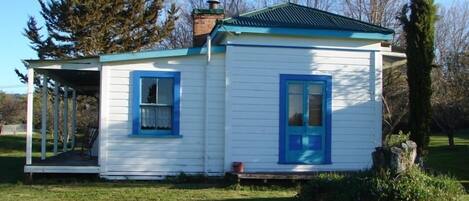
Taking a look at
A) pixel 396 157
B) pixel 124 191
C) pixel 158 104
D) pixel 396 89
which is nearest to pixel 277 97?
pixel 158 104

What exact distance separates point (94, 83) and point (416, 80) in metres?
10.7

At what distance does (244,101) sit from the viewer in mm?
15109

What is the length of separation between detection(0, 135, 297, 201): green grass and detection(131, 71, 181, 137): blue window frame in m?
1.31

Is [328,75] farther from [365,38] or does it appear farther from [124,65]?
[124,65]

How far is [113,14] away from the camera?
33219 mm

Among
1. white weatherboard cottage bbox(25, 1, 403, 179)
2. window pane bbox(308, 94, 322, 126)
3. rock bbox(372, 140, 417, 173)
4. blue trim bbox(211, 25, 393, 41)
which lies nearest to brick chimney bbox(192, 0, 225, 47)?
blue trim bbox(211, 25, 393, 41)

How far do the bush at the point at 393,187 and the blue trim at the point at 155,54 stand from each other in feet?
18.6

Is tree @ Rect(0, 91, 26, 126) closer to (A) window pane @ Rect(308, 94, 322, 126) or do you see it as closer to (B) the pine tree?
(B) the pine tree

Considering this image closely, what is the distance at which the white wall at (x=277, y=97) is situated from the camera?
49.4 ft

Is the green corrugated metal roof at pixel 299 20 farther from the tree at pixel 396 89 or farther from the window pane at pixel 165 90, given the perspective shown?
the tree at pixel 396 89

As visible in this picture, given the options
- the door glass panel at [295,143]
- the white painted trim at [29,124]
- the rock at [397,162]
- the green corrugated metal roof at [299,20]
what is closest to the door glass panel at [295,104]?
the door glass panel at [295,143]

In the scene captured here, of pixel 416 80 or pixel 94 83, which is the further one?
pixel 94 83

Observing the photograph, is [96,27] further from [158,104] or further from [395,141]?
[395,141]

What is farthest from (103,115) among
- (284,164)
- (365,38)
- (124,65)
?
(365,38)
